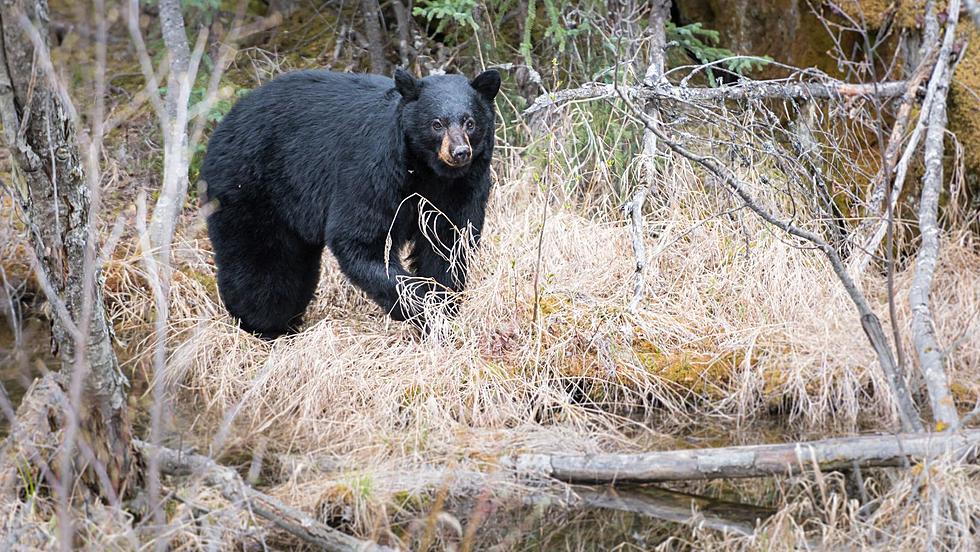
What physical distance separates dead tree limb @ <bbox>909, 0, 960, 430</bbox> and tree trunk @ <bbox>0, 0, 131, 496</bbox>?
2.96m

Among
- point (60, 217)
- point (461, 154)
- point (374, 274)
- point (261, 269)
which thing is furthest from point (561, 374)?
point (60, 217)

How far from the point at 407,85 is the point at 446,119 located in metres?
0.29

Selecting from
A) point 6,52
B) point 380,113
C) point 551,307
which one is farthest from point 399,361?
point 6,52

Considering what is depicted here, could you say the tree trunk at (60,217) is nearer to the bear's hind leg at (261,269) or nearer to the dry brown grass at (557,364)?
the dry brown grass at (557,364)

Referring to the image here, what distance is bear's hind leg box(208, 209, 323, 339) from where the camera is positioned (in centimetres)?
597

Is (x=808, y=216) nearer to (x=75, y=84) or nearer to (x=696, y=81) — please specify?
(x=696, y=81)

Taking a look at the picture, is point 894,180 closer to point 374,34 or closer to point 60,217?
point 374,34

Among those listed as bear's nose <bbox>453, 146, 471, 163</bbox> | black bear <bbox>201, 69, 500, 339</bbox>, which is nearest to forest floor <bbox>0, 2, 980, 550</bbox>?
black bear <bbox>201, 69, 500, 339</bbox>

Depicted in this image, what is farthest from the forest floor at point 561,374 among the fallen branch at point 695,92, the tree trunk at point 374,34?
the tree trunk at point 374,34

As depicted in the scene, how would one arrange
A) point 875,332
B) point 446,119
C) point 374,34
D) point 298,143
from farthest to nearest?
point 374,34 < point 298,143 < point 446,119 < point 875,332

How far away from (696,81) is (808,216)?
1941 mm

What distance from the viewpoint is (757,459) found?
13.2ft

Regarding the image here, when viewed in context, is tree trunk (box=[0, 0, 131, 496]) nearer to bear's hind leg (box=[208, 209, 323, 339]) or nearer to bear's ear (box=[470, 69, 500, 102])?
bear's hind leg (box=[208, 209, 323, 339])

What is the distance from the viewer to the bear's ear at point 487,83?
18.3ft
